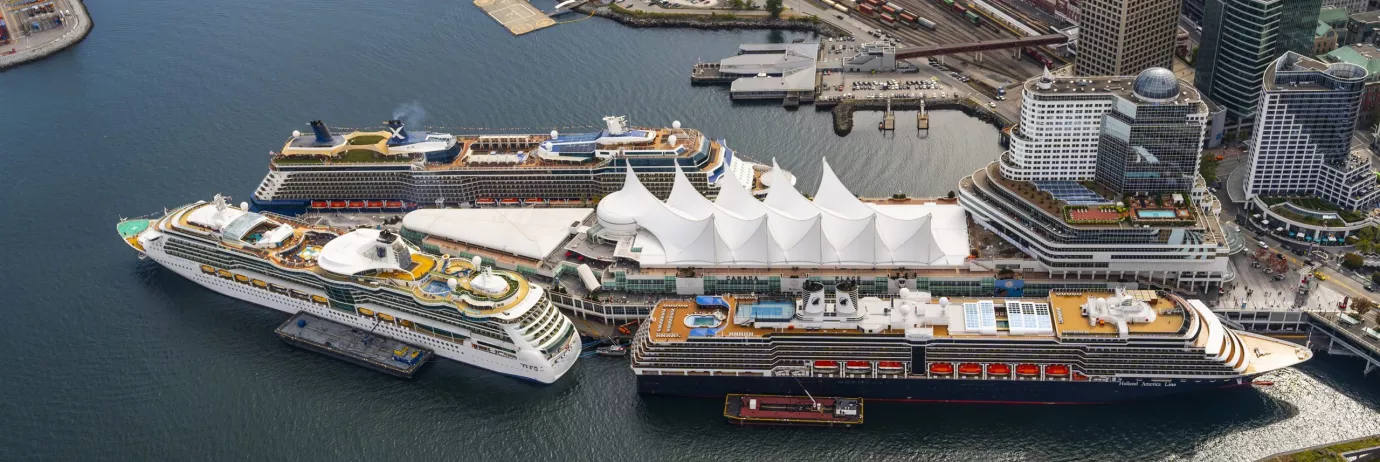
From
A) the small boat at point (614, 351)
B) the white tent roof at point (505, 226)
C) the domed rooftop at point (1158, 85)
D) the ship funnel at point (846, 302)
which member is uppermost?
the domed rooftop at point (1158, 85)

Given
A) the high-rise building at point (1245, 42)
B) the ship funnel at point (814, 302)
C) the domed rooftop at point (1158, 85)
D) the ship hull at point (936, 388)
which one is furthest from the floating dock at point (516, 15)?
the domed rooftop at point (1158, 85)

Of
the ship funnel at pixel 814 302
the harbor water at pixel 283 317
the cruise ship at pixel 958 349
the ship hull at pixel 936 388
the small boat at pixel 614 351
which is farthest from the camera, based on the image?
the small boat at pixel 614 351

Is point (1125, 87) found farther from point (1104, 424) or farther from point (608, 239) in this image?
point (608, 239)

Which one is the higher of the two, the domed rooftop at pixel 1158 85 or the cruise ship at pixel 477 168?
the domed rooftop at pixel 1158 85

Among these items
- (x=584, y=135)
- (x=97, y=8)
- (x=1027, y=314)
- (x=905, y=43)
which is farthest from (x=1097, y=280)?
(x=97, y=8)

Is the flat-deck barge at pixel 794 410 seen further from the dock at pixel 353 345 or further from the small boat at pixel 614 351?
the dock at pixel 353 345

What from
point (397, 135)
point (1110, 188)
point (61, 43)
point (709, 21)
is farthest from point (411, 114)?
point (1110, 188)

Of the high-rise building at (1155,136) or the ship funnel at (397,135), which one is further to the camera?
the ship funnel at (397,135)

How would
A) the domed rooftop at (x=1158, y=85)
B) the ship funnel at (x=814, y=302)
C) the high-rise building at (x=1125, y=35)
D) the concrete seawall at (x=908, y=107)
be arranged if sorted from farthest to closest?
the concrete seawall at (x=908, y=107) → the high-rise building at (x=1125, y=35) → the domed rooftop at (x=1158, y=85) → the ship funnel at (x=814, y=302)
